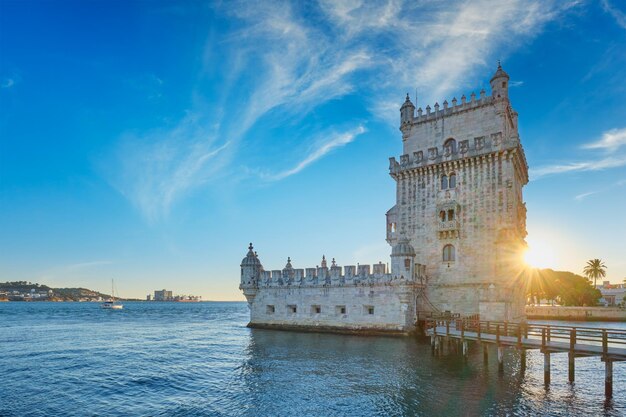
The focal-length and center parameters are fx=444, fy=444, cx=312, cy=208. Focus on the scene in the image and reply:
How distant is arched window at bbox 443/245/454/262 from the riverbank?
4149 cm

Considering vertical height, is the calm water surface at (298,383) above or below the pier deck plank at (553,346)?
below

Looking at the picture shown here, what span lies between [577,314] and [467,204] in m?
49.5

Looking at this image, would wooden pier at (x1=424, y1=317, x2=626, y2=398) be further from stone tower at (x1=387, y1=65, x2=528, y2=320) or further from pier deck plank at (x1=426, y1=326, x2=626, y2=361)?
stone tower at (x1=387, y1=65, x2=528, y2=320)

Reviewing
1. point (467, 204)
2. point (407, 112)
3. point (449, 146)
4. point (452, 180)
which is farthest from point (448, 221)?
point (407, 112)

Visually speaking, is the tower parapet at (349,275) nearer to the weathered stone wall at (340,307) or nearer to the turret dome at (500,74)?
the weathered stone wall at (340,307)

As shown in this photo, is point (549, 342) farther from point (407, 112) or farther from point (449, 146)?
point (407, 112)

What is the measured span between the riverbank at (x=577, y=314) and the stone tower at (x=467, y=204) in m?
36.0

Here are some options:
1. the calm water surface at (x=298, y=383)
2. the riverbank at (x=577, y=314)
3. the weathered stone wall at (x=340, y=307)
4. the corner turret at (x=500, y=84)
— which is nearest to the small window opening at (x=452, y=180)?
the corner turret at (x=500, y=84)

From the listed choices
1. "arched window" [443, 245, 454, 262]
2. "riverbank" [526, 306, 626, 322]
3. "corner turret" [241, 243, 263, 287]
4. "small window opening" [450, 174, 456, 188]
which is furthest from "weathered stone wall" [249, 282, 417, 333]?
"riverbank" [526, 306, 626, 322]

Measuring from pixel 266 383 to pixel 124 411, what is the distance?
6.98m

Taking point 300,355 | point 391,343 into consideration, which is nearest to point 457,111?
point 391,343

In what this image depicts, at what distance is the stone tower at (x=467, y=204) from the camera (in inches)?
1510

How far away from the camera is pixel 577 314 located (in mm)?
75000

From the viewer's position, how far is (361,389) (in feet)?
69.5
